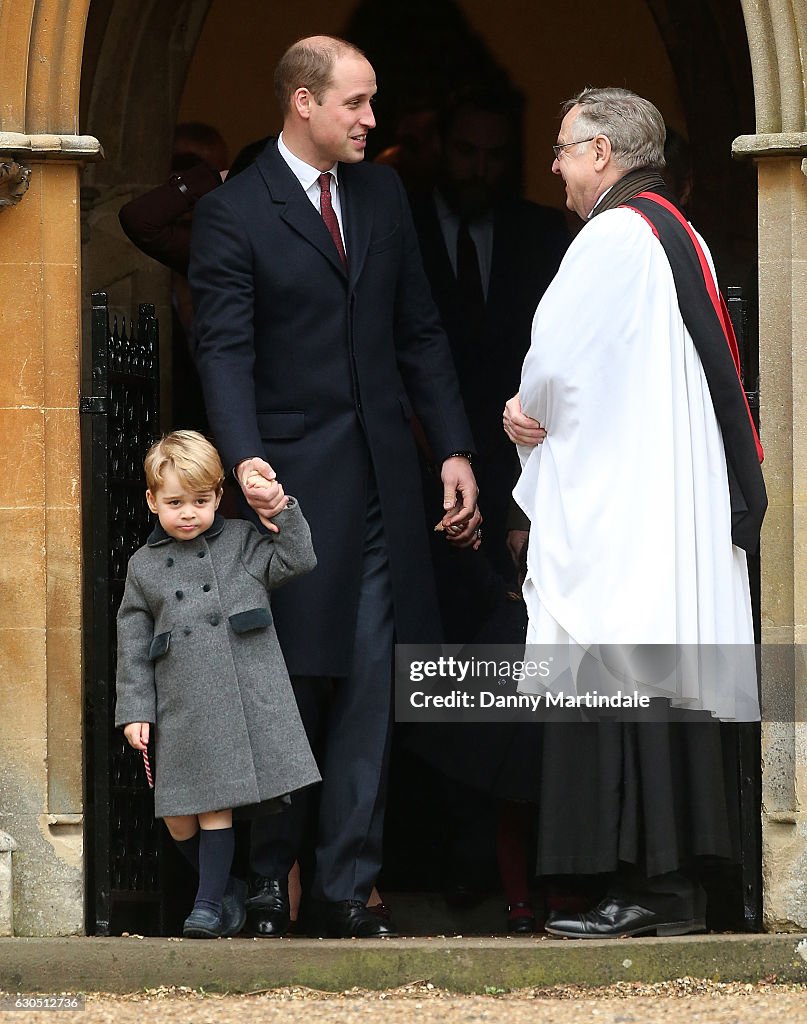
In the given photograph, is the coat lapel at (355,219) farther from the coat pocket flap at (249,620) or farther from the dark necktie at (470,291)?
the dark necktie at (470,291)

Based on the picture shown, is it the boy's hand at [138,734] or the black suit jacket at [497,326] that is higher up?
the black suit jacket at [497,326]

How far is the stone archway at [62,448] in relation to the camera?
16.4ft

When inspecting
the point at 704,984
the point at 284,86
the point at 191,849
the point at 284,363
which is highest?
the point at 284,86

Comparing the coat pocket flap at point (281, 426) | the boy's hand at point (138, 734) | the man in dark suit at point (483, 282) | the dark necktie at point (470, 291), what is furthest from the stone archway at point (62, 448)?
the dark necktie at point (470, 291)

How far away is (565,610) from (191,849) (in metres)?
1.11

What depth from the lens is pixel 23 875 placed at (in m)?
5.00

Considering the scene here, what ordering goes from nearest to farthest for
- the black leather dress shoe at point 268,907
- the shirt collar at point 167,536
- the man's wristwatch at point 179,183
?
the shirt collar at point 167,536 → the black leather dress shoe at point 268,907 → the man's wristwatch at point 179,183

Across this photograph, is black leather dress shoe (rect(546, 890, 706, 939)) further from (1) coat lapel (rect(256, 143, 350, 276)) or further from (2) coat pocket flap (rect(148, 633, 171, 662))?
(1) coat lapel (rect(256, 143, 350, 276))

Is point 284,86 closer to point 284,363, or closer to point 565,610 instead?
point 284,363

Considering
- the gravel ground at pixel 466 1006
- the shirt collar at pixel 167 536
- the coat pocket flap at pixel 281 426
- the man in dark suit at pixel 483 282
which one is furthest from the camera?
the man in dark suit at pixel 483 282

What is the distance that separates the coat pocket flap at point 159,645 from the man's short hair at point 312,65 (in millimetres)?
1445

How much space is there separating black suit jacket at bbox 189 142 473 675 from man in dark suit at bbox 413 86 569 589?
4.06 feet

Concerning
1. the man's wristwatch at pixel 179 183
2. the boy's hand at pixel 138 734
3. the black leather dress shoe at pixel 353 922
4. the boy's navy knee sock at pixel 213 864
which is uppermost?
the man's wristwatch at pixel 179 183

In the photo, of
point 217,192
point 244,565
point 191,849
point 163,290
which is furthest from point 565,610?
point 163,290
